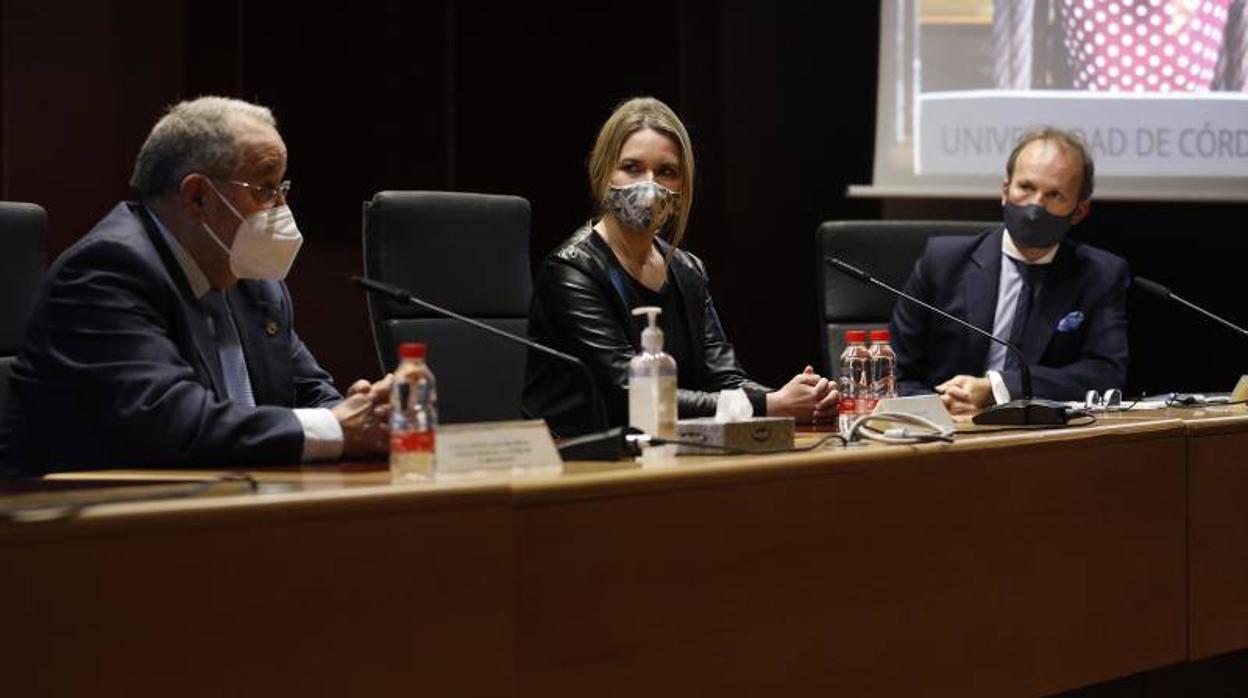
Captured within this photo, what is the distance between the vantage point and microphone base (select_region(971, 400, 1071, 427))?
2322 millimetres

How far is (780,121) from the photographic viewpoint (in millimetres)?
4594

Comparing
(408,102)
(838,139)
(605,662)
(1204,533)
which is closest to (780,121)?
(838,139)

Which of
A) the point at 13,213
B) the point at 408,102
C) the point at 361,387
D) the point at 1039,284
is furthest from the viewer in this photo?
the point at 408,102

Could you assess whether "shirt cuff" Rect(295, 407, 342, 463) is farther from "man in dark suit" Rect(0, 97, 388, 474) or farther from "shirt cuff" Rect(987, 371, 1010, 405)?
"shirt cuff" Rect(987, 371, 1010, 405)

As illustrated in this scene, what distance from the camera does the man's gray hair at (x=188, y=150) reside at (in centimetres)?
229

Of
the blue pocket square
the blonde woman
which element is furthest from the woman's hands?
the blue pocket square

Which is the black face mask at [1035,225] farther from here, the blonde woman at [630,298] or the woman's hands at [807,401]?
the woman's hands at [807,401]

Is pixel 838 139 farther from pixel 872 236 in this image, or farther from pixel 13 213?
pixel 13 213

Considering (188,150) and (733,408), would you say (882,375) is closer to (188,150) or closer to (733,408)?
(733,408)

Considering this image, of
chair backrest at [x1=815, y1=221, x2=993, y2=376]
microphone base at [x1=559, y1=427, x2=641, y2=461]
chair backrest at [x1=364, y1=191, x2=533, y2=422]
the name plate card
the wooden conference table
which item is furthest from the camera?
chair backrest at [x1=815, y1=221, x2=993, y2=376]

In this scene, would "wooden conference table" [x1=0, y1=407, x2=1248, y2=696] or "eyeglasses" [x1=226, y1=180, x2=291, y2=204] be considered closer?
"wooden conference table" [x1=0, y1=407, x2=1248, y2=696]

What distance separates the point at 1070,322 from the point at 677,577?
2035 millimetres

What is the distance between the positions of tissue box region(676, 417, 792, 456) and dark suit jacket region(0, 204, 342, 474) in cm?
50

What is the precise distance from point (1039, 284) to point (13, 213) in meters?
2.11
